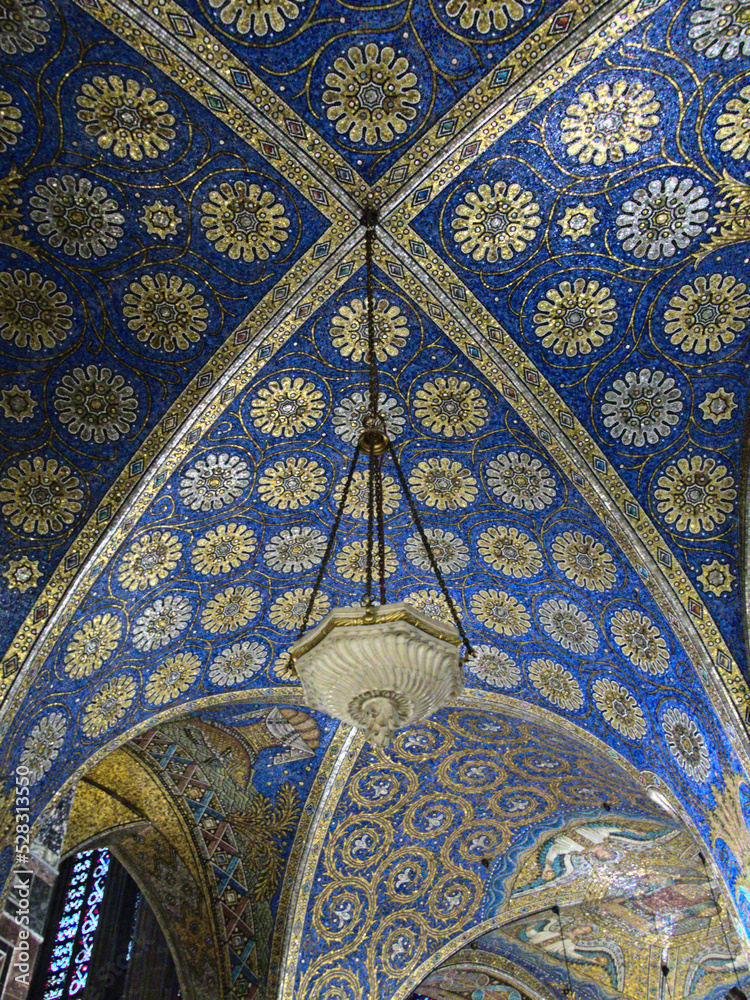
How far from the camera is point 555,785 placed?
793 cm

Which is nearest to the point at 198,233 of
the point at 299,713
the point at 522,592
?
the point at 522,592

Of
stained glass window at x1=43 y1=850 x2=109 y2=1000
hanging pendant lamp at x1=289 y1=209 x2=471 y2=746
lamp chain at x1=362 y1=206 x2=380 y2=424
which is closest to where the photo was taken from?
hanging pendant lamp at x1=289 y1=209 x2=471 y2=746

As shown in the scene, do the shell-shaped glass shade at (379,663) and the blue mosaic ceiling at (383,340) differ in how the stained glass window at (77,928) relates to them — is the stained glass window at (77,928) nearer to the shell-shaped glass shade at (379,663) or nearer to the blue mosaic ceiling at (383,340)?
the blue mosaic ceiling at (383,340)

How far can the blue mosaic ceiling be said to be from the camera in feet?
14.3

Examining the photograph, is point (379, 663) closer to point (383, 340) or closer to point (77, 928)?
point (383, 340)

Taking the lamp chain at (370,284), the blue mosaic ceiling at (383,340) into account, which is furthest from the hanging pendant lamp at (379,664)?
the blue mosaic ceiling at (383,340)

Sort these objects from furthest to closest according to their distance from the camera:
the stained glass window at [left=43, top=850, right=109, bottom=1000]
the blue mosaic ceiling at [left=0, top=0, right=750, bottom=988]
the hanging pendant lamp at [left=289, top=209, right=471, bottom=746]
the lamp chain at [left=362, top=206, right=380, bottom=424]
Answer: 1. the stained glass window at [left=43, top=850, right=109, bottom=1000]
2. the lamp chain at [left=362, top=206, right=380, bottom=424]
3. the blue mosaic ceiling at [left=0, top=0, right=750, bottom=988]
4. the hanging pendant lamp at [left=289, top=209, right=471, bottom=746]

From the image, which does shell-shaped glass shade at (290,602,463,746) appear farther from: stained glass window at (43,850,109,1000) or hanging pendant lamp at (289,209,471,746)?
stained glass window at (43,850,109,1000)

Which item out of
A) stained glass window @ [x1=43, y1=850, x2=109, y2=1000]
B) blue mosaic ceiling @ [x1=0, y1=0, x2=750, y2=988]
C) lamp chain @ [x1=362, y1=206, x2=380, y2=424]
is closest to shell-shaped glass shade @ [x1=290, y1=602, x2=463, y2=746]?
lamp chain @ [x1=362, y1=206, x2=380, y2=424]

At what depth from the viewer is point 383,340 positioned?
5.52 meters

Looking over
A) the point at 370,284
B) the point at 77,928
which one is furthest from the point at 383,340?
the point at 77,928

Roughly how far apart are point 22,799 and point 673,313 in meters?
5.09

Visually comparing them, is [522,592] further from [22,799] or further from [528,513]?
[22,799]

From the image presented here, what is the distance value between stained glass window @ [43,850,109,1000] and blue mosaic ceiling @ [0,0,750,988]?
3342mm
